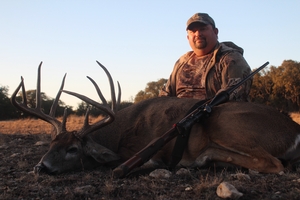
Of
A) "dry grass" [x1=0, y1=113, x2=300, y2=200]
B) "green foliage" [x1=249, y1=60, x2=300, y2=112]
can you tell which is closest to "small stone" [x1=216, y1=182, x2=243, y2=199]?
"dry grass" [x1=0, y1=113, x2=300, y2=200]

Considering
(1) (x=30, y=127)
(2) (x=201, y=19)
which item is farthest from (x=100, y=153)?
(1) (x=30, y=127)

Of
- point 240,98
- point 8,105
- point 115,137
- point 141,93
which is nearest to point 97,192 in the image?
point 115,137

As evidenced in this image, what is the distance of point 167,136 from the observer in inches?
164

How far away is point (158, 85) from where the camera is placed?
30.3 meters

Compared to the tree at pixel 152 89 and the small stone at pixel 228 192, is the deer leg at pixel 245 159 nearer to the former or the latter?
Answer: the small stone at pixel 228 192

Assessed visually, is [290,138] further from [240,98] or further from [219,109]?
[240,98]

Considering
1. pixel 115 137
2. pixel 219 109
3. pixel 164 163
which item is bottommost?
pixel 164 163

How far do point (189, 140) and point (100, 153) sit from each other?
1.13m

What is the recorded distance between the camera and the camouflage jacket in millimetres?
5746

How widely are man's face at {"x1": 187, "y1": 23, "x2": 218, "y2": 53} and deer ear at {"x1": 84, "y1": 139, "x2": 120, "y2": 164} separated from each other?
2.70 m

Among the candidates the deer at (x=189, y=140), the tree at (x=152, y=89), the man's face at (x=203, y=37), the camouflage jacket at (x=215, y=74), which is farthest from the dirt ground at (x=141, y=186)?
the tree at (x=152, y=89)

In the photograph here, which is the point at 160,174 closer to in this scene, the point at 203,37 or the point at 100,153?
the point at 100,153

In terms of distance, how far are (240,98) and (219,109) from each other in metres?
1.09

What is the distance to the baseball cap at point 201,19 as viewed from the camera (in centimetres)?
644
